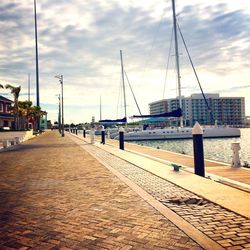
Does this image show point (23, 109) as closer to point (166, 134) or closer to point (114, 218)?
point (166, 134)

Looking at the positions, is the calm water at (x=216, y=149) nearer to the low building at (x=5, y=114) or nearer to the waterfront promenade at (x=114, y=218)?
the waterfront promenade at (x=114, y=218)

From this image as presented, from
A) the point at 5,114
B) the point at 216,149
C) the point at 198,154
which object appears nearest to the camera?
the point at 198,154

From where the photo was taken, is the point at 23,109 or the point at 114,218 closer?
the point at 114,218

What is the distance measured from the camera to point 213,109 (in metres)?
152

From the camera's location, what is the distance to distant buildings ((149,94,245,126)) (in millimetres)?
151250

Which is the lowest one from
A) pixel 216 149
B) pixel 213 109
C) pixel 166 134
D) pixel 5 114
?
pixel 216 149

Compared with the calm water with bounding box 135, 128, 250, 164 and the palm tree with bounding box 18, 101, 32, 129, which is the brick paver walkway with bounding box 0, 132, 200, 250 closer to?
the calm water with bounding box 135, 128, 250, 164

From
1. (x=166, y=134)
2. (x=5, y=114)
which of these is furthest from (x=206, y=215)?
(x=5, y=114)

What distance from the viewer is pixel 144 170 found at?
10.7 metres

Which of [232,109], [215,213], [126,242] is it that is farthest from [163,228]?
[232,109]

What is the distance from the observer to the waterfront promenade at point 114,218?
397 cm

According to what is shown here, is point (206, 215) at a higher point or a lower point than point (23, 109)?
lower

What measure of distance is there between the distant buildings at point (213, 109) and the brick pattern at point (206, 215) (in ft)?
472

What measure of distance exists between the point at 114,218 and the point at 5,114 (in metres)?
69.1
